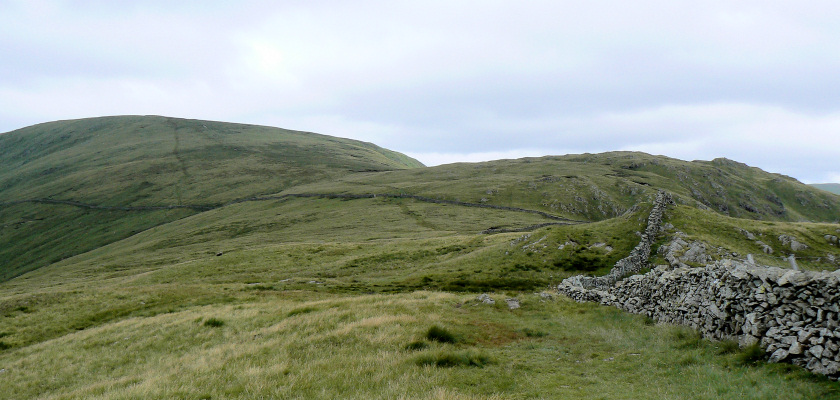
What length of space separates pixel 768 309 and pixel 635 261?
24.4 m

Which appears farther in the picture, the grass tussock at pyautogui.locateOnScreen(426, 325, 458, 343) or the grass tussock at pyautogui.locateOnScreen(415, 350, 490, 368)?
the grass tussock at pyautogui.locateOnScreen(426, 325, 458, 343)

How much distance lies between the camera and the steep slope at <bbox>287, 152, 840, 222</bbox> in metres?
134

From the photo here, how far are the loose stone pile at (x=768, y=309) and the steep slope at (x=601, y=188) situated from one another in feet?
360

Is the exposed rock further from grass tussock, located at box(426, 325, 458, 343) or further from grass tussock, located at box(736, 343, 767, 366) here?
grass tussock, located at box(426, 325, 458, 343)

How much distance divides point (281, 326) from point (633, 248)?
31.8 meters

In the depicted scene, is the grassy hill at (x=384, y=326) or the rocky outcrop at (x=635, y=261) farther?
the rocky outcrop at (x=635, y=261)

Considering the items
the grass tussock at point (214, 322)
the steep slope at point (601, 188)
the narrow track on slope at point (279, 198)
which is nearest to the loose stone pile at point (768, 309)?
the grass tussock at point (214, 322)

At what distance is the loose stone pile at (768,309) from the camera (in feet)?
31.7

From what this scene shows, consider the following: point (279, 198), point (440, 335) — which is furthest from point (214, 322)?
point (279, 198)

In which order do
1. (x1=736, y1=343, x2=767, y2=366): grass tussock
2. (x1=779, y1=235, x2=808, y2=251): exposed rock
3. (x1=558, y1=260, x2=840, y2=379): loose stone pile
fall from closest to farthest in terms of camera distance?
(x1=558, y1=260, x2=840, y2=379): loose stone pile
(x1=736, y1=343, x2=767, y2=366): grass tussock
(x1=779, y1=235, x2=808, y2=251): exposed rock

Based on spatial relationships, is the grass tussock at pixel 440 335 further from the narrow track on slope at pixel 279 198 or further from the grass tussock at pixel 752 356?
the narrow track on slope at pixel 279 198

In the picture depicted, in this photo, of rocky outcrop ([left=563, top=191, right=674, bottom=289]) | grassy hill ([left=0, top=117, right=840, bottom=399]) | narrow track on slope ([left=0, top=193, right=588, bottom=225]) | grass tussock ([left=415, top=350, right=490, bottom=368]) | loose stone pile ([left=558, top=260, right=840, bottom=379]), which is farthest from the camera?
narrow track on slope ([left=0, top=193, right=588, bottom=225])

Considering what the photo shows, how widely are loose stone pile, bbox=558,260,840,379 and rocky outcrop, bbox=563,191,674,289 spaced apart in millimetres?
13301

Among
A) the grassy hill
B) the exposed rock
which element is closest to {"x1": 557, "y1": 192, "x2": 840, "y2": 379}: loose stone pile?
the grassy hill
